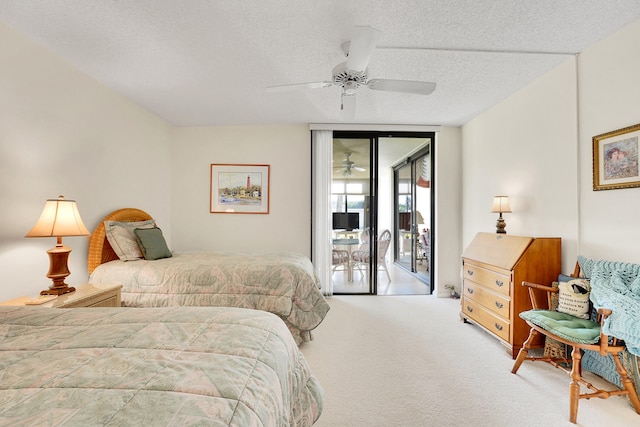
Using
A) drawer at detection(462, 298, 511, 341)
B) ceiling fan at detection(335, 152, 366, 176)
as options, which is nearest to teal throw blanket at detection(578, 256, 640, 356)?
drawer at detection(462, 298, 511, 341)

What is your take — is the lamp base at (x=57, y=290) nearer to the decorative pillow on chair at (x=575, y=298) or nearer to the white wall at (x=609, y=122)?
the decorative pillow on chair at (x=575, y=298)

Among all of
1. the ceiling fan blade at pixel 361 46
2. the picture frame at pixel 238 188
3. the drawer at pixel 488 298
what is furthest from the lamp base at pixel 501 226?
the picture frame at pixel 238 188

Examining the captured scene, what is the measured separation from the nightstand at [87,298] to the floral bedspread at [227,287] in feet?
0.76

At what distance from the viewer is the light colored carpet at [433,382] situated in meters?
1.77

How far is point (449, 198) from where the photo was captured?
4.44 metres

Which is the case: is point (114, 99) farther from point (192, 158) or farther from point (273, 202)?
point (273, 202)

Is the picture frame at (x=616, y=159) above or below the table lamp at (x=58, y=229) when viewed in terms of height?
above

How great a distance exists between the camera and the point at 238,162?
439 centimetres

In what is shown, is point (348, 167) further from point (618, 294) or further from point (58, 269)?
point (58, 269)

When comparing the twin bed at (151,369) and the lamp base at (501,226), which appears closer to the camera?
the twin bed at (151,369)

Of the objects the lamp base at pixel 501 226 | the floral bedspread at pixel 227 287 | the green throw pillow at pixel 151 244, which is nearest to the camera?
the floral bedspread at pixel 227 287

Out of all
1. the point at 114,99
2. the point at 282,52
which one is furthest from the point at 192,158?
the point at 282,52

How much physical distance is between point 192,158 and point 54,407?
4129 mm

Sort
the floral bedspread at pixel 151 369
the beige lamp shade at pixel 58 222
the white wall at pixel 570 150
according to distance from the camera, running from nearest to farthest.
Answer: the floral bedspread at pixel 151 369 → the beige lamp shade at pixel 58 222 → the white wall at pixel 570 150
